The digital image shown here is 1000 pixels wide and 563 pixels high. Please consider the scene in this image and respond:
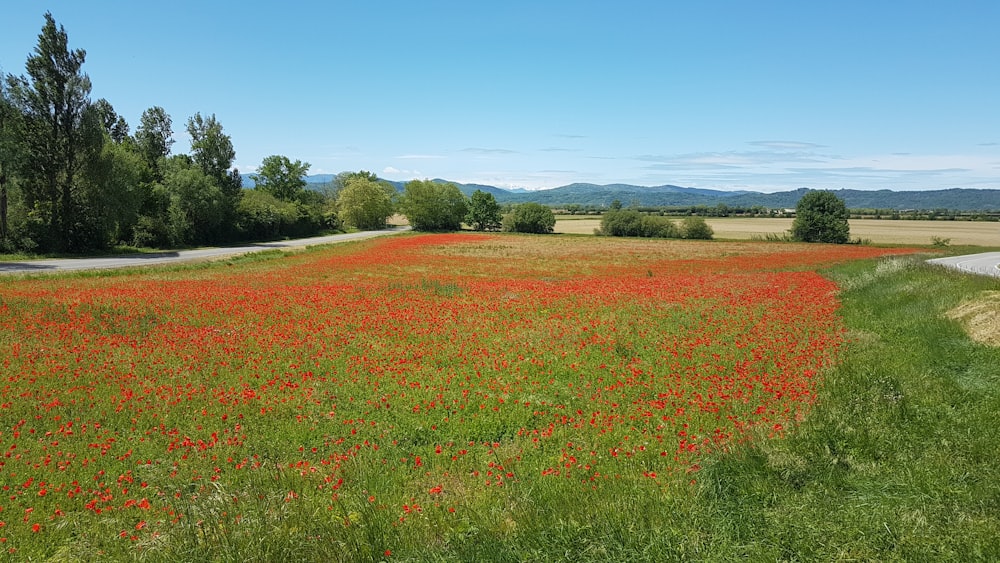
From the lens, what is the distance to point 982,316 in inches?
472

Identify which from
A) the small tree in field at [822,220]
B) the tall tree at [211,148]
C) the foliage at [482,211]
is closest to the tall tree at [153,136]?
the tall tree at [211,148]

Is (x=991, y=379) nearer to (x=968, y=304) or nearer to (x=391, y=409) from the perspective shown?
(x=968, y=304)

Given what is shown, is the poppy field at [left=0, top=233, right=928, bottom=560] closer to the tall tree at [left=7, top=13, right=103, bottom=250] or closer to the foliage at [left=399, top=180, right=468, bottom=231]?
the tall tree at [left=7, top=13, right=103, bottom=250]

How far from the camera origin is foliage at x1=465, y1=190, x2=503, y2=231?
108 meters

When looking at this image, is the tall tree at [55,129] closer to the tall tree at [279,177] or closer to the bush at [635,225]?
the tall tree at [279,177]

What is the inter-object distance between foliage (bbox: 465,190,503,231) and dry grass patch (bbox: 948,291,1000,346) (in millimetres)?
96501

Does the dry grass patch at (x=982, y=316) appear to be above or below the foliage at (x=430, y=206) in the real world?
below

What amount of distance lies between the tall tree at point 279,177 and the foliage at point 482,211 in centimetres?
3562

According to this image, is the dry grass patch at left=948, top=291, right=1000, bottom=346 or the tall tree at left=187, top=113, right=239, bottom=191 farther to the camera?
the tall tree at left=187, top=113, right=239, bottom=191

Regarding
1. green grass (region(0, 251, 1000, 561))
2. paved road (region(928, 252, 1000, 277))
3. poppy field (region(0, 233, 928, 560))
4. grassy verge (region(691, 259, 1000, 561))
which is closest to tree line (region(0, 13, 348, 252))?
poppy field (region(0, 233, 928, 560))

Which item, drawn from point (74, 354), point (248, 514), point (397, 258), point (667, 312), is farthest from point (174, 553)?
point (397, 258)

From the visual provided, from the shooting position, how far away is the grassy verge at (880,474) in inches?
165

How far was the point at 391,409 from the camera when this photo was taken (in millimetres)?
9055

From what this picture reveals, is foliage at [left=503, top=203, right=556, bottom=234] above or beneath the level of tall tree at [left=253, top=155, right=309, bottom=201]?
beneath
